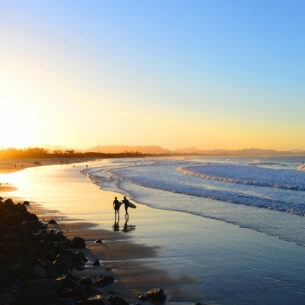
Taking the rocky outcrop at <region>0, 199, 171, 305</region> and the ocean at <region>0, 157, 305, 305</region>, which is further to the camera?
the ocean at <region>0, 157, 305, 305</region>

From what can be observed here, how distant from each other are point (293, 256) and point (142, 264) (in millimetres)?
4887

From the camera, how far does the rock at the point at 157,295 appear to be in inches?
334

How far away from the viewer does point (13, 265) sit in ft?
31.1

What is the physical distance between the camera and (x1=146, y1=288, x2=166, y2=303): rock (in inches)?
334

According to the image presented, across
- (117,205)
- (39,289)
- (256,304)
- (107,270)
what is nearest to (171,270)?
(107,270)

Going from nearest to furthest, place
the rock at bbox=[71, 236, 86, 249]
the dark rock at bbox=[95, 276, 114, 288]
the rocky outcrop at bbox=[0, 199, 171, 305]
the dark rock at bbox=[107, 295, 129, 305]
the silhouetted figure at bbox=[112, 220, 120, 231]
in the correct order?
the rocky outcrop at bbox=[0, 199, 171, 305], the dark rock at bbox=[107, 295, 129, 305], the dark rock at bbox=[95, 276, 114, 288], the rock at bbox=[71, 236, 86, 249], the silhouetted figure at bbox=[112, 220, 120, 231]

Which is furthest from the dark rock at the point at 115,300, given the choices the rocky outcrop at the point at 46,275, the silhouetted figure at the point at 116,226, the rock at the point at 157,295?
the silhouetted figure at the point at 116,226

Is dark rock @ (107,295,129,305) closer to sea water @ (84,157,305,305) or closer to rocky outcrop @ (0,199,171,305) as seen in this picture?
rocky outcrop @ (0,199,171,305)

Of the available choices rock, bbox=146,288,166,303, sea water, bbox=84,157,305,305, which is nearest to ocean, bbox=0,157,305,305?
sea water, bbox=84,157,305,305

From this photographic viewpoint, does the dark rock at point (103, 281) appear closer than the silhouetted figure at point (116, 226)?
Yes

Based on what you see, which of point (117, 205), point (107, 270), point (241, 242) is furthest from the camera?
point (117, 205)

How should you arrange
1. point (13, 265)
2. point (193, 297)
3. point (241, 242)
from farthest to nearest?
1. point (241, 242)
2. point (13, 265)
3. point (193, 297)

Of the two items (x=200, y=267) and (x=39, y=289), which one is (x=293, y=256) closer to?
Result: (x=200, y=267)

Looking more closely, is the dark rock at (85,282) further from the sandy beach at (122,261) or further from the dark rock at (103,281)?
the sandy beach at (122,261)
